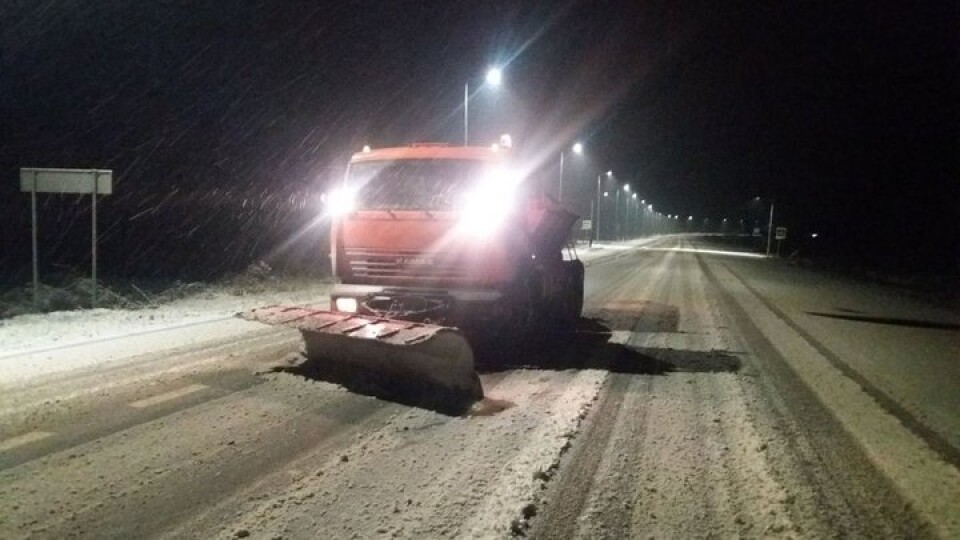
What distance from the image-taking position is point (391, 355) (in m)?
7.93

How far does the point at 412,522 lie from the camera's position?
4398 mm

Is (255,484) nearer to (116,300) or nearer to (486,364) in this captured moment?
(486,364)

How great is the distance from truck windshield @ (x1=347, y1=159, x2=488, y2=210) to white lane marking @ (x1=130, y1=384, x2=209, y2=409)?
312 cm

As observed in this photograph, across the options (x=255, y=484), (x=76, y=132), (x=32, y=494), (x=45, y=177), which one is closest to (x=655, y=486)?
(x=255, y=484)

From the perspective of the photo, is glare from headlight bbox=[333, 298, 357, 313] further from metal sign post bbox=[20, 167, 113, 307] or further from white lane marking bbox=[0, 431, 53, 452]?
metal sign post bbox=[20, 167, 113, 307]

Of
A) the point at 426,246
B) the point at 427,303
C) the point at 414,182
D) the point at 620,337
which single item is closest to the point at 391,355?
the point at 427,303

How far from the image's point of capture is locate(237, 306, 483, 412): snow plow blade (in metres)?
7.30

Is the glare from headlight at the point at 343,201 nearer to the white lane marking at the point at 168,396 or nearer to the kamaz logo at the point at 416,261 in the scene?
the kamaz logo at the point at 416,261

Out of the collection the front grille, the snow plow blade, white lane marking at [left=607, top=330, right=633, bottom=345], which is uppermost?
the front grille

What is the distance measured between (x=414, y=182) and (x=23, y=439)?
5.22 meters

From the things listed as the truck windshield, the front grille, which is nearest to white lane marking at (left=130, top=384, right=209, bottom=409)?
the front grille

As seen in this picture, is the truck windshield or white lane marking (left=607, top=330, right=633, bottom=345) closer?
the truck windshield

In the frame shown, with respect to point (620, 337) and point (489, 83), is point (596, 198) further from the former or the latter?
point (620, 337)

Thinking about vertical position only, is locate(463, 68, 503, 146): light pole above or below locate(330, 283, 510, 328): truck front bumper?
above
